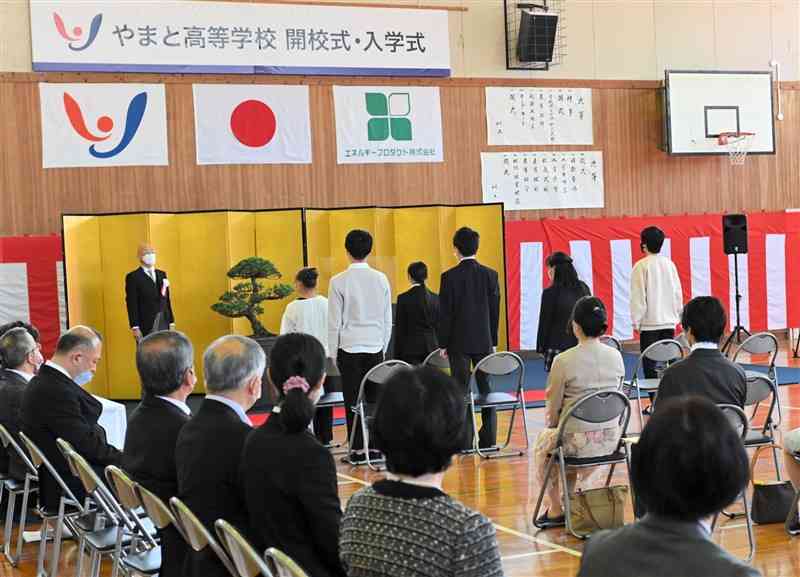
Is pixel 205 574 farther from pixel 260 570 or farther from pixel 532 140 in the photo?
pixel 532 140

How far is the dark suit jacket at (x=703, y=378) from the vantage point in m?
4.85

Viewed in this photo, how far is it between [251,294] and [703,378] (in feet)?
21.1

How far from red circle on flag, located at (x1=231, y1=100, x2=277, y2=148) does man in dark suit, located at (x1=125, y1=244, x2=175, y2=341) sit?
2.27 metres

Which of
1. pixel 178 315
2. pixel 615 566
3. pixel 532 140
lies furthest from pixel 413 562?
pixel 532 140

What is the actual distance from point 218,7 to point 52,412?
8.05m

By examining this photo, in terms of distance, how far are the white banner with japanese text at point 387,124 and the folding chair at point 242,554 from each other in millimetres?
10023

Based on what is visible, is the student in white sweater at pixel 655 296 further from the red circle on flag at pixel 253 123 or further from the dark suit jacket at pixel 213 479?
the dark suit jacket at pixel 213 479

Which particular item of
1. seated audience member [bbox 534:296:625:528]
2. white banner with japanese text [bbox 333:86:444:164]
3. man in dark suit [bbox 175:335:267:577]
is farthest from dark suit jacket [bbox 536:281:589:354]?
man in dark suit [bbox 175:335:267:577]

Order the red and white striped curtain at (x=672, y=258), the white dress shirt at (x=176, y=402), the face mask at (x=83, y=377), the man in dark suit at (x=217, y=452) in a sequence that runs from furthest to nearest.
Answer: the red and white striped curtain at (x=672, y=258), the face mask at (x=83, y=377), the white dress shirt at (x=176, y=402), the man in dark suit at (x=217, y=452)

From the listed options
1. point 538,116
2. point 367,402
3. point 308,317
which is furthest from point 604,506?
point 538,116

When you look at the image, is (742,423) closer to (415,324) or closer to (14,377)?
(415,324)

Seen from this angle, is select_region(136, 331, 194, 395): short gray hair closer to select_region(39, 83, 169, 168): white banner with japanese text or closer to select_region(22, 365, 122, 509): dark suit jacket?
select_region(22, 365, 122, 509): dark suit jacket

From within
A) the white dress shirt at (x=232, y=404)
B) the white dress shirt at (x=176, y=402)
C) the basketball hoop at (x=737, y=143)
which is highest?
the basketball hoop at (x=737, y=143)

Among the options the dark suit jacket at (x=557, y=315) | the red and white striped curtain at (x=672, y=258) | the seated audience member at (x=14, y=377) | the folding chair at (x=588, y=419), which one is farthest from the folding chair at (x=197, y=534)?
the red and white striped curtain at (x=672, y=258)
